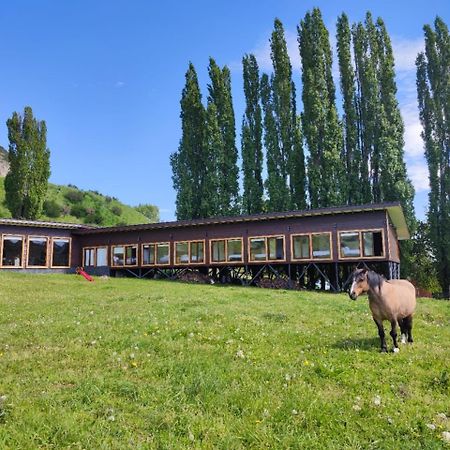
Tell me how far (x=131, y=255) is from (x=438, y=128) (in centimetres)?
3208

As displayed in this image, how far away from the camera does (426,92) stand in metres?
43.2

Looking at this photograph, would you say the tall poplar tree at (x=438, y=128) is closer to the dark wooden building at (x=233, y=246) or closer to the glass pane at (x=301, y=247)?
the dark wooden building at (x=233, y=246)

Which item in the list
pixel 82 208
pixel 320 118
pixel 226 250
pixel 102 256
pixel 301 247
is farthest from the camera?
pixel 82 208

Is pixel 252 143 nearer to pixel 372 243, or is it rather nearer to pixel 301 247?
pixel 301 247

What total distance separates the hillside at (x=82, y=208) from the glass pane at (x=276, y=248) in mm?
49053

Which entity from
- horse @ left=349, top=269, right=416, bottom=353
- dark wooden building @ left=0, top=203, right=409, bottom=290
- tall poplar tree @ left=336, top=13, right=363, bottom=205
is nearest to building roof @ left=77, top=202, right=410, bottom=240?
dark wooden building @ left=0, top=203, right=409, bottom=290

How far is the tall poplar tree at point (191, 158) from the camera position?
45094mm

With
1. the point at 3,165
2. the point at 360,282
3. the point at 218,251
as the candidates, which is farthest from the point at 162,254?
the point at 3,165

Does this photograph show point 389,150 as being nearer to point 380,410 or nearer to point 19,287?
point 19,287

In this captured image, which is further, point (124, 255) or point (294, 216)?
point (124, 255)

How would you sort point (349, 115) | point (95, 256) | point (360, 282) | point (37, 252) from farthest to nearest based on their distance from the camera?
point (349, 115)
point (95, 256)
point (37, 252)
point (360, 282)

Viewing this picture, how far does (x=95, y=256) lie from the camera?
127ft

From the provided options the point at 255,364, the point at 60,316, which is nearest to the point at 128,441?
the point at 255,364

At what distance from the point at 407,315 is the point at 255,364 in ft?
12.6
